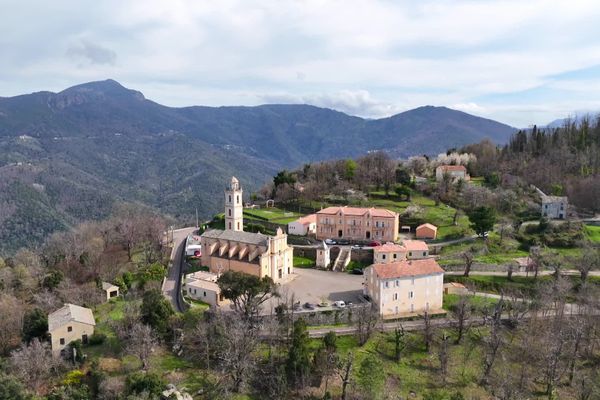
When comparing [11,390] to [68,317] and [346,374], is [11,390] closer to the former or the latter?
[68,317]

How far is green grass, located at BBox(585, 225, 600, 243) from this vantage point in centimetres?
5746

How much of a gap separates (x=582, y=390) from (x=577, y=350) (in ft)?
16.1

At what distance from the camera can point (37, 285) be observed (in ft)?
168

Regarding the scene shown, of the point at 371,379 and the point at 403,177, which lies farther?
the point at 403,177

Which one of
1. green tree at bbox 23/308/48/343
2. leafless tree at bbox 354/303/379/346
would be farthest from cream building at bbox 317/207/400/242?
green tree at bbox 23/308/48/343

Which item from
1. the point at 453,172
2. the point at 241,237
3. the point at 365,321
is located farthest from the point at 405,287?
the point at 453,172

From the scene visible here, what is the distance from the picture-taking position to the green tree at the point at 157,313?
39.0 meters

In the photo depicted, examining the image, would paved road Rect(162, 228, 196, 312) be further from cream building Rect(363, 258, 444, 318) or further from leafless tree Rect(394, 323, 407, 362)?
leafless tree Rect(394, 323, 407, 362)

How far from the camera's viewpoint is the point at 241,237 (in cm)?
5312

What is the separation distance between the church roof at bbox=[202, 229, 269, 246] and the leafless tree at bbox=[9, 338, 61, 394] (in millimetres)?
22261

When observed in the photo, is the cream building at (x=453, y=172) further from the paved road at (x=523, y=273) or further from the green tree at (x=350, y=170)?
the paved road at (x=523, y=273)

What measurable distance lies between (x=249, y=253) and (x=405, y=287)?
1768 centimetres

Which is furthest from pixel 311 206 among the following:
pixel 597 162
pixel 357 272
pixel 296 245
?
pixel 597 162

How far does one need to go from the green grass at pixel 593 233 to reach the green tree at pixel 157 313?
5058 cm
